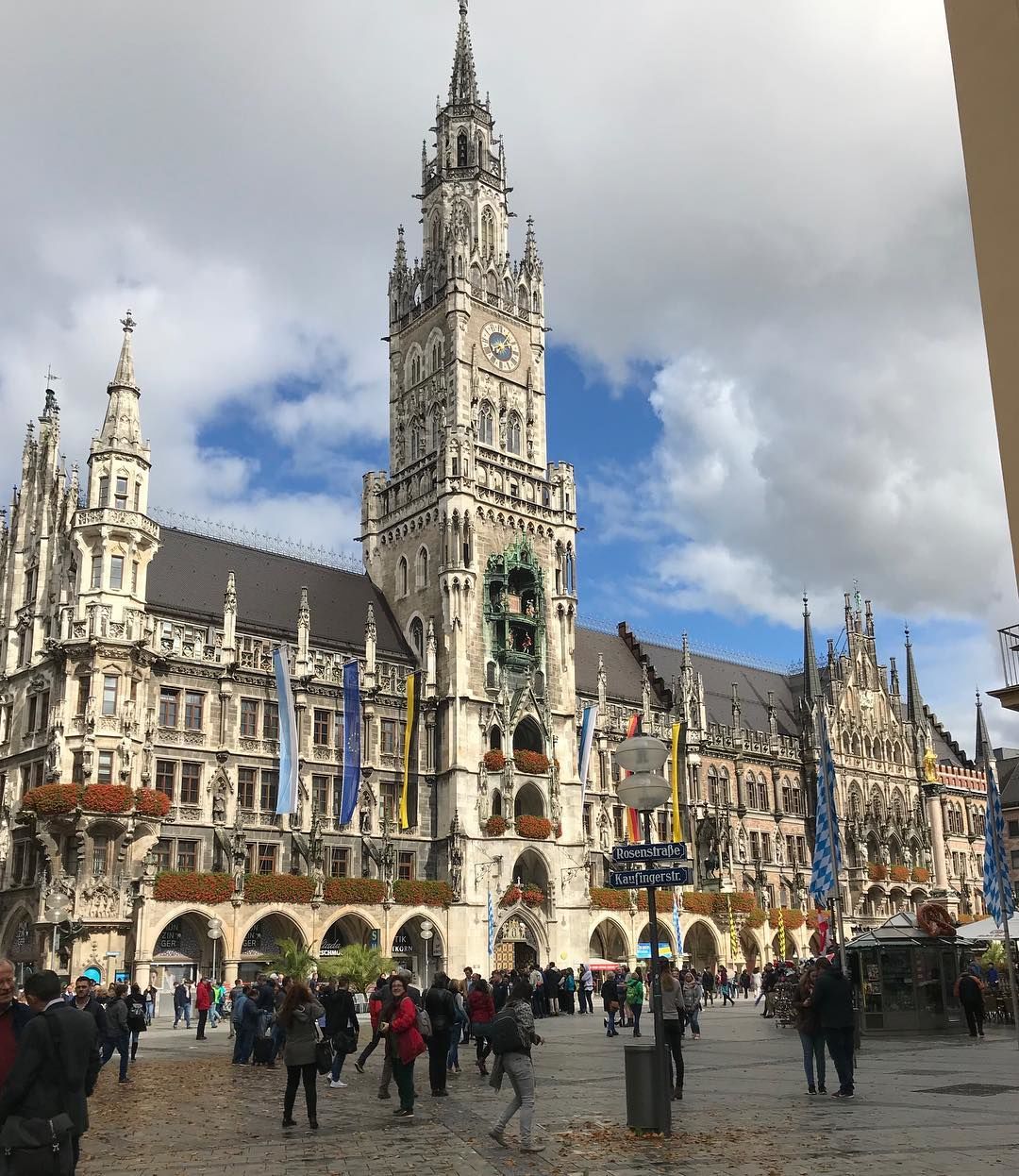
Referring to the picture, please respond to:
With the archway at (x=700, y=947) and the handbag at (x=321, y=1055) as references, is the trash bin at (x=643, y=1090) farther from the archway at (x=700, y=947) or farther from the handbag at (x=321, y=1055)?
the archway at (x=700, y=947)

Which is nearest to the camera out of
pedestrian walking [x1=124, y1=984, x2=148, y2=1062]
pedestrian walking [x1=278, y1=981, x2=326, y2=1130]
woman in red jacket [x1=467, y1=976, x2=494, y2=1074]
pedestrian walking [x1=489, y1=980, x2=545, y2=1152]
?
pedestrian walking [x1=489, y1=980, x2=545, y2=1152]

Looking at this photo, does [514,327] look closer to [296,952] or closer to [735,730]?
[735,730]

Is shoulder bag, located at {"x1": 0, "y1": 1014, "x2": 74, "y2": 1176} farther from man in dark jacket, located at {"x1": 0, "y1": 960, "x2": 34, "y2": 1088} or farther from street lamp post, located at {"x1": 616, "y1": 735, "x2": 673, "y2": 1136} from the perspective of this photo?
street lamp post, located at {"x1": 616, "y1": 735, "x2": 673, "y2": 1136}

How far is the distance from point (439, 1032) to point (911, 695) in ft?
239

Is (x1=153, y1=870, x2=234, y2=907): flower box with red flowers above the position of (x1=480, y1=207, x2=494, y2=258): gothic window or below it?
below

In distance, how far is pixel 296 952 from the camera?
134ft

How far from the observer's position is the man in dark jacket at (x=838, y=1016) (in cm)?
1708

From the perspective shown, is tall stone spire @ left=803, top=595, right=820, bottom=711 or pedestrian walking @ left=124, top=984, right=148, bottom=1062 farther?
tall stone spire @ left=803, top=595, right=820, bottom=711

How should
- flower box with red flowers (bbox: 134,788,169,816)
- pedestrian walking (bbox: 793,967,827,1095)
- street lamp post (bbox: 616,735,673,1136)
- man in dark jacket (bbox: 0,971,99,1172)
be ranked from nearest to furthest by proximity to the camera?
man in dark jacket (bbox: 0,971,99,1172)
street lamp post (bbox: 616,735,673,1136)
pedestrian walking (bbox: 793,967,827,1095)
flower box with red flowers (bbox: 134,788,169,816)

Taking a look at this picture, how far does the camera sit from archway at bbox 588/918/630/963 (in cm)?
6084

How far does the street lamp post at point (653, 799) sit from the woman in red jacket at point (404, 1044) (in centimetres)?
357

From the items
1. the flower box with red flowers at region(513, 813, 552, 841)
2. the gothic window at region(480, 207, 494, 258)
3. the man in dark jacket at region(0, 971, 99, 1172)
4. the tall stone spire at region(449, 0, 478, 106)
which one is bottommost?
the man in dark jacket at region(0, 971, 99, 1172)

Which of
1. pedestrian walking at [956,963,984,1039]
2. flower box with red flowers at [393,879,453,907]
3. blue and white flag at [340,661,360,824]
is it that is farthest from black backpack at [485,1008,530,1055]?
flower box with red flowers at [393,879,453,907]

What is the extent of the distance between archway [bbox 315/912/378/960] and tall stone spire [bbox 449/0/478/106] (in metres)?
46.4
